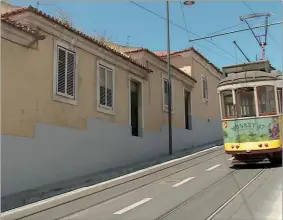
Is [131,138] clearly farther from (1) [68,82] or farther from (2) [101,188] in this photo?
(2) [101,188]

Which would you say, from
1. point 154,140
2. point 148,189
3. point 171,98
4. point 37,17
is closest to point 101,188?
point 148,189

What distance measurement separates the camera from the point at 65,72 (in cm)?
1370

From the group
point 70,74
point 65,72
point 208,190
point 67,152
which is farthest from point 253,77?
point 67,152

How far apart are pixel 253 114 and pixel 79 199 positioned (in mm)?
7129

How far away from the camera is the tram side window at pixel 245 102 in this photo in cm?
1431

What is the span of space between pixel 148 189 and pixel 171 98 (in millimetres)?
11660

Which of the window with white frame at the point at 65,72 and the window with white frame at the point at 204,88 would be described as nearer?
the window with white frame at the point at 65,72

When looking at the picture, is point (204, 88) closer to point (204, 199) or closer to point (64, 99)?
point (64, 99)

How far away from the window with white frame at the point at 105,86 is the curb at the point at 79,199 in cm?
341

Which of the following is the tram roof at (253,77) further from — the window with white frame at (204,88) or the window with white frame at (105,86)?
the window with white frame at (204,88)

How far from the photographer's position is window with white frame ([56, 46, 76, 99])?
13.4m

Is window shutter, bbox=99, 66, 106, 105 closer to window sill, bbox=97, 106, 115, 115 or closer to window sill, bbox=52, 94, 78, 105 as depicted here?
window sill, bbox=97, 106, 115, 115

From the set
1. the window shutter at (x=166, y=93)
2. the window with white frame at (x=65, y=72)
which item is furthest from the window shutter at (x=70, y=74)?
the window shutter at (x=166, y=93)

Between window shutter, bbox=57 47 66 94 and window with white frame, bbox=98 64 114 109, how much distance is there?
2.34 m
